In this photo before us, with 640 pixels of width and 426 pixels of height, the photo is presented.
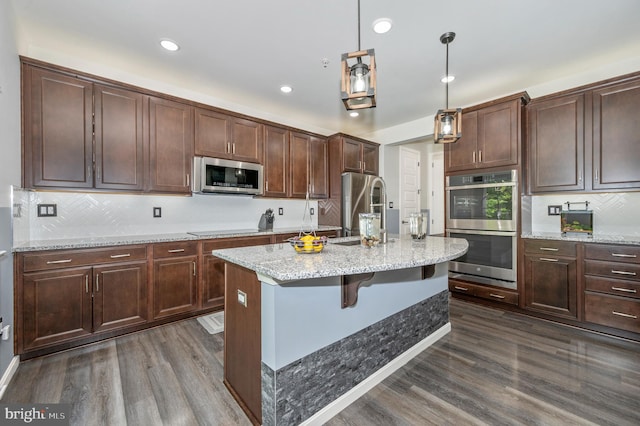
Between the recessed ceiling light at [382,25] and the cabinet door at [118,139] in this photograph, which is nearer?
the recessed ceiling light at [382,25]

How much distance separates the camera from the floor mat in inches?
108

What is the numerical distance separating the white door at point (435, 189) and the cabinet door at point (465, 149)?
2385 mm

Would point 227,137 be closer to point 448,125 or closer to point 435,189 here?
point 448,125

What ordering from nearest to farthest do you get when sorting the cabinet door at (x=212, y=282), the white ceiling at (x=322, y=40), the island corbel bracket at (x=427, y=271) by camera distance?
the white ceiling at (x=322, y=40), the island corbel bracket at (x=427, y=271), the cabinet door at (x=212, y=282)

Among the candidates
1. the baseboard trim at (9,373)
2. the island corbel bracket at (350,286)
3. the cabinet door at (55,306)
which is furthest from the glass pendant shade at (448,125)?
the baseboard trim at (9,373)

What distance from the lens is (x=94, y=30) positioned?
2.34 m

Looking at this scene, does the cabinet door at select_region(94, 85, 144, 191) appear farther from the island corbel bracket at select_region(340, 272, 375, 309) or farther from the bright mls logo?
the island corbel bracket at select_region(340, 272, 375, 309)

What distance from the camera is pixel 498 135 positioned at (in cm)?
333

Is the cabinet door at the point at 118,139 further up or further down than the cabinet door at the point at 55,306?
further up

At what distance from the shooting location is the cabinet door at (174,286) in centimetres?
277

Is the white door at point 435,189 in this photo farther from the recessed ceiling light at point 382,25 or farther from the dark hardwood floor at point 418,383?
the recessed ceiling light at point 382,25

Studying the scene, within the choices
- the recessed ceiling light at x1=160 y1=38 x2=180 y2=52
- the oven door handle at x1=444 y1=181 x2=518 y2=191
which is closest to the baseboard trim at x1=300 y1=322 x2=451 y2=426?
the oven door handle at x1=444 y1=181 x2=518 y2=191

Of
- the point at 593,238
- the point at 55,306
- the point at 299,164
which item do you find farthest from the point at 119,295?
the point at 593,238

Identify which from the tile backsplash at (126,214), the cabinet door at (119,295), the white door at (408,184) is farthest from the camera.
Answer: the white door at (408,184)
